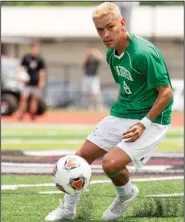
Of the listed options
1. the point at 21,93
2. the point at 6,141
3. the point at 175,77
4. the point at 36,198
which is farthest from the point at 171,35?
the point at 36,198

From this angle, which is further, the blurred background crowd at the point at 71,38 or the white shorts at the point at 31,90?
the blurred background crowd at the point at 71,38

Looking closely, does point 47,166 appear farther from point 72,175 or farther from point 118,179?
point 72,175

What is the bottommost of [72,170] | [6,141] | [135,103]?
[6,141]

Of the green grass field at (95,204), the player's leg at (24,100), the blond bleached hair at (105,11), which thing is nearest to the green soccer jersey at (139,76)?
the blond bleached hair at (105,11)

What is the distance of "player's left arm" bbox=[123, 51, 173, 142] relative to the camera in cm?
734

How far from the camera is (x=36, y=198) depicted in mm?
8961

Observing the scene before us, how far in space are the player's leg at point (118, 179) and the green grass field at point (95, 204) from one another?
0.11 m

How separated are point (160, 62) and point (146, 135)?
25.6 inches

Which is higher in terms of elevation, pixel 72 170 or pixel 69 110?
pixel 72 170

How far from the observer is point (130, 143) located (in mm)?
7402

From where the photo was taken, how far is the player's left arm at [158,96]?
734 cm

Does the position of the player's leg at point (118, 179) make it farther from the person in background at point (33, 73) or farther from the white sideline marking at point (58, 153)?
the person in background at point (33, 73)

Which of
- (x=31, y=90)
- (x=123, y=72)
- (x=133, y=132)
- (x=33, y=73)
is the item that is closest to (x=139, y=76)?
(x=123, y=72)

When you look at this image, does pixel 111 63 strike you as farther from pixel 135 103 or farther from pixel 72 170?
pixel 72 170
